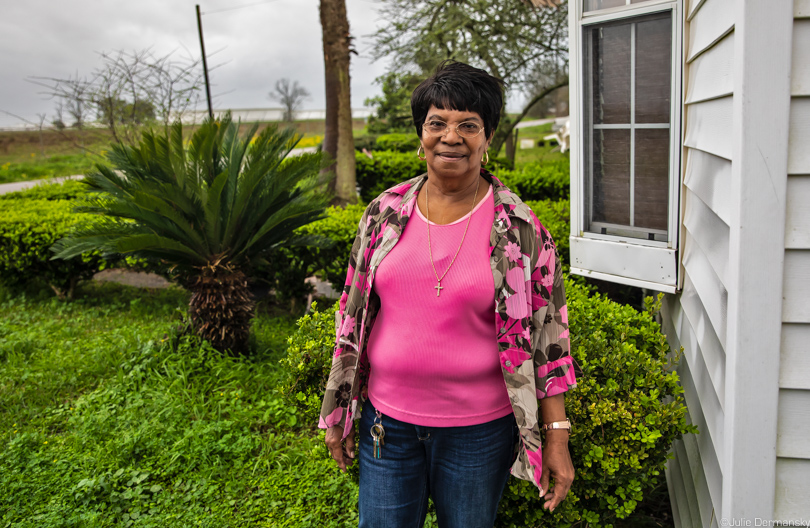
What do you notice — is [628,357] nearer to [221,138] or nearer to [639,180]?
[639,180]

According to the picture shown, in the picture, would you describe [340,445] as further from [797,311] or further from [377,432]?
[797,311]

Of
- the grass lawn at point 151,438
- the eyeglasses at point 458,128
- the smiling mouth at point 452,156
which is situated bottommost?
the grass lawn at point 151,438

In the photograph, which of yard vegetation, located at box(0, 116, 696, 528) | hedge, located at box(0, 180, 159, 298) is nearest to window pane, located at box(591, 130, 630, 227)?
yard vegetation, located at box(0, 116, 696, 528)

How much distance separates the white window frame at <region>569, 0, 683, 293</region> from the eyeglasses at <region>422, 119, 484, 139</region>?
56.6 inches

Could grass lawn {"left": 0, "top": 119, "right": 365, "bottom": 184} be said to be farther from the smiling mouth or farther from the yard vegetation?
the smiling mouth

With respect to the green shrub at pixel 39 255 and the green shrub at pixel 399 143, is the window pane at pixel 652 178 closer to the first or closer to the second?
the green shrub at pixel 39 255

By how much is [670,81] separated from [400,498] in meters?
2.37

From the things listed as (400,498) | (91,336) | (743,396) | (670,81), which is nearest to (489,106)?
(743,396)

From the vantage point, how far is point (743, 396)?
1.55 meters

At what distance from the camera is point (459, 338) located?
181 cm

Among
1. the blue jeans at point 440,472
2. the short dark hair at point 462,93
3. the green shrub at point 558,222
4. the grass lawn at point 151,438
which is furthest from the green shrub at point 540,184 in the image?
the blue jeans at point 440,472

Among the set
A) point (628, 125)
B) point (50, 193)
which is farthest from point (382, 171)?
point (628, 125)

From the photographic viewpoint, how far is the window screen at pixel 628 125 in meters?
3.06

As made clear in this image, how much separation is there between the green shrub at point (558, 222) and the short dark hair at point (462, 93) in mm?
2275
